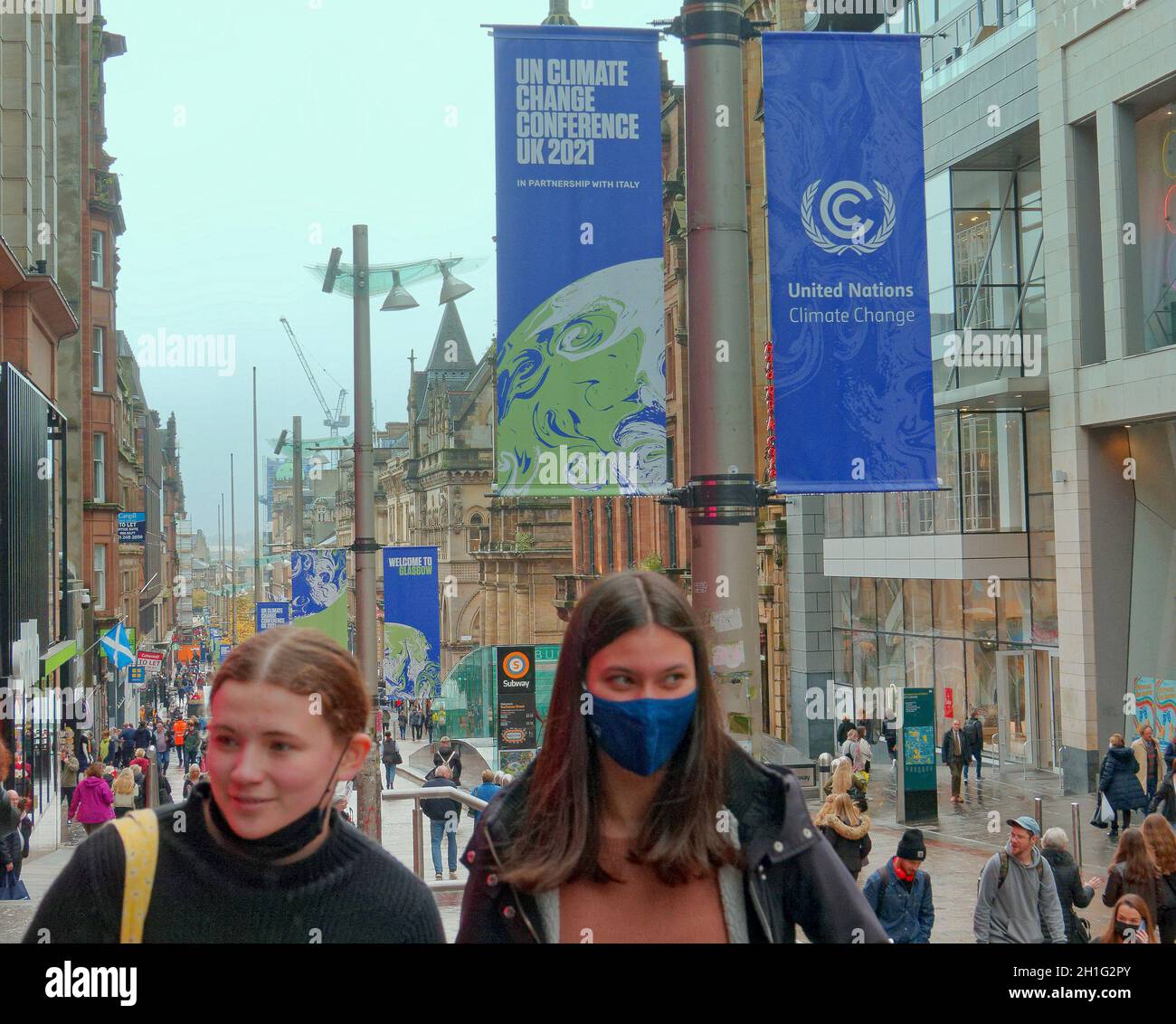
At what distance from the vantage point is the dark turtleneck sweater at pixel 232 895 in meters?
2.43

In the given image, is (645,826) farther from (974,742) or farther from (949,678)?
(949,678)

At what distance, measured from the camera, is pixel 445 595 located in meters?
87.4

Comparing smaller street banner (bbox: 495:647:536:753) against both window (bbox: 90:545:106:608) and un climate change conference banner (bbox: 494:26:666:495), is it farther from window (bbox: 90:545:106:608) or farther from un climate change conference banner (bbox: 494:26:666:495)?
window (bbox: 90:545:106:608)

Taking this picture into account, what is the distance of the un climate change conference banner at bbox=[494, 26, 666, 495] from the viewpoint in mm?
8633

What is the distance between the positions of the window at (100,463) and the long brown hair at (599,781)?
48.3 metres

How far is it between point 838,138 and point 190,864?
288 inches

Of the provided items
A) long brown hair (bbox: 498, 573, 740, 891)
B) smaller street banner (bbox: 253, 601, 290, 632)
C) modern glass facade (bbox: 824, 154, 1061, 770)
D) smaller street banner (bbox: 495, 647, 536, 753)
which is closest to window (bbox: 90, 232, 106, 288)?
smaller street banner (bbox: 253, 601, 290, 632)

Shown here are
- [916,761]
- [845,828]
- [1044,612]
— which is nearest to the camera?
[845,828]

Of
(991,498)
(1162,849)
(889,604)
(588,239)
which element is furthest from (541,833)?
(889,604)

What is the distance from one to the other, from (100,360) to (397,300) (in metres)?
35.2

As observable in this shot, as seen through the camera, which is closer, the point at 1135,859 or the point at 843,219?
the point at 1135,859

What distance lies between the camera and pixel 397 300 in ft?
58.1

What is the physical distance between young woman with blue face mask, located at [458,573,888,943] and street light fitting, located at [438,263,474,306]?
54.5ft

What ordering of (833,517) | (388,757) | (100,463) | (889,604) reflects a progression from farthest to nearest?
(100,463) < (833,517) < (889,604) < (388,757)
